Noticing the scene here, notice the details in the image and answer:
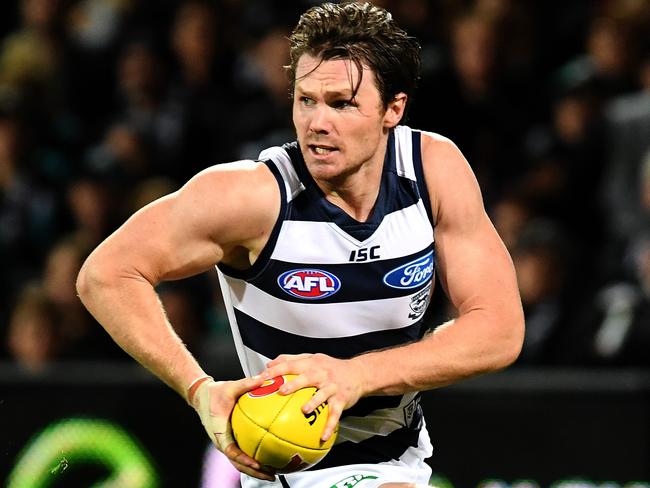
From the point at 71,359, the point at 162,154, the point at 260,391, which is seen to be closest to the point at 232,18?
the point at 162,154

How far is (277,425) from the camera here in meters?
3.59

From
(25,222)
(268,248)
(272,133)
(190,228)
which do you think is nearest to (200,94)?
(272,133)

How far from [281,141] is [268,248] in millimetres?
4170

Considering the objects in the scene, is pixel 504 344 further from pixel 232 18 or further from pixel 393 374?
pixel 232 18

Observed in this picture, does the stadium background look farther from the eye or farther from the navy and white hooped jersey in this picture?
the eye

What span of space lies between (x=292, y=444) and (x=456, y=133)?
15.5ft

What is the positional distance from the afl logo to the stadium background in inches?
114

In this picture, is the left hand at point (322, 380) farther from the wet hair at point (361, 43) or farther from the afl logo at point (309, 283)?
the wet hair at point (361, 43)

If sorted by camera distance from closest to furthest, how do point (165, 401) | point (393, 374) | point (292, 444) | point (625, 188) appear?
point (292, 444), point (393, 374), point (165, 401), point (625, 188)

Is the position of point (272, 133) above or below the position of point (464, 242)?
below

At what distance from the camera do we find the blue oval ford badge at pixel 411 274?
421 cm

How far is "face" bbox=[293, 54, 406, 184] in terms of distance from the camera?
13.1 ft

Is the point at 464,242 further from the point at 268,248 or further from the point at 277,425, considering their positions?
the point at 277,425

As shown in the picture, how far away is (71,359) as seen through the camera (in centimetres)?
803
